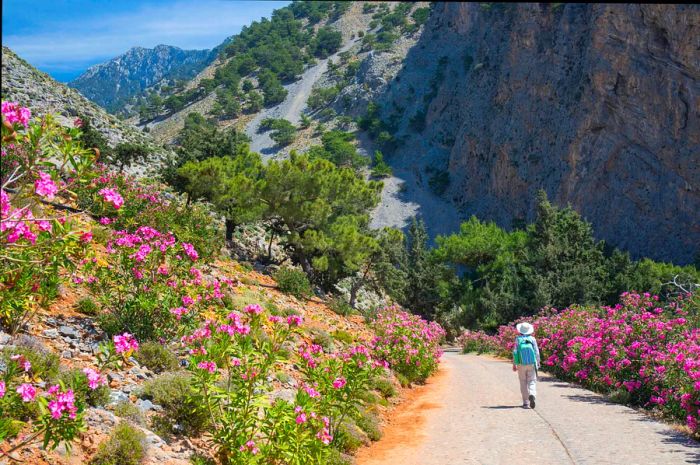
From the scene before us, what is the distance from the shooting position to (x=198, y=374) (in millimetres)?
5281

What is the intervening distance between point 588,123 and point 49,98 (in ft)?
134

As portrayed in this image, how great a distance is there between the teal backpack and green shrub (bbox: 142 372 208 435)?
5686 millimetres

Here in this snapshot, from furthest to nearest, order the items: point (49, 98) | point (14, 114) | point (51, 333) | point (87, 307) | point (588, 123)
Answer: point (588, 123), point (49, 98), point (87, 307), point (51, 333), point (14, 114)

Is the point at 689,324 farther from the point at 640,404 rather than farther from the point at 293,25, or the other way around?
the point at 293,25

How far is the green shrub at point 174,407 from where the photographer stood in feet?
20.6

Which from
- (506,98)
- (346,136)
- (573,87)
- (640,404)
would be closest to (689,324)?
(640,404)

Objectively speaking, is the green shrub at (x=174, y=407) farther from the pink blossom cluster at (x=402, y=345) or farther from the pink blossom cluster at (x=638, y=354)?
the pink blossom cluster at (x=402, y=345)

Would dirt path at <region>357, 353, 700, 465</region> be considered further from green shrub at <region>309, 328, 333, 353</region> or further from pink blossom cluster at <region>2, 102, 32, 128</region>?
pink blossom cluster at <region>2, 102, 32, 128</region>

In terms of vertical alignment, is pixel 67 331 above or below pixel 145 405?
above

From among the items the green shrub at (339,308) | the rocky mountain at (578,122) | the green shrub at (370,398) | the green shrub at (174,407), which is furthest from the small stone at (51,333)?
the rocky mountain at (578,122)

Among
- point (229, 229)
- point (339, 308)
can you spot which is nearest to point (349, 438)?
point (339, 308)

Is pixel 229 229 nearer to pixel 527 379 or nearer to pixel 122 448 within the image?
pixel 527 379

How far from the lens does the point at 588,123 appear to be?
47625 millimetres

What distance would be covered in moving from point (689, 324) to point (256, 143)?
78.5 metres
